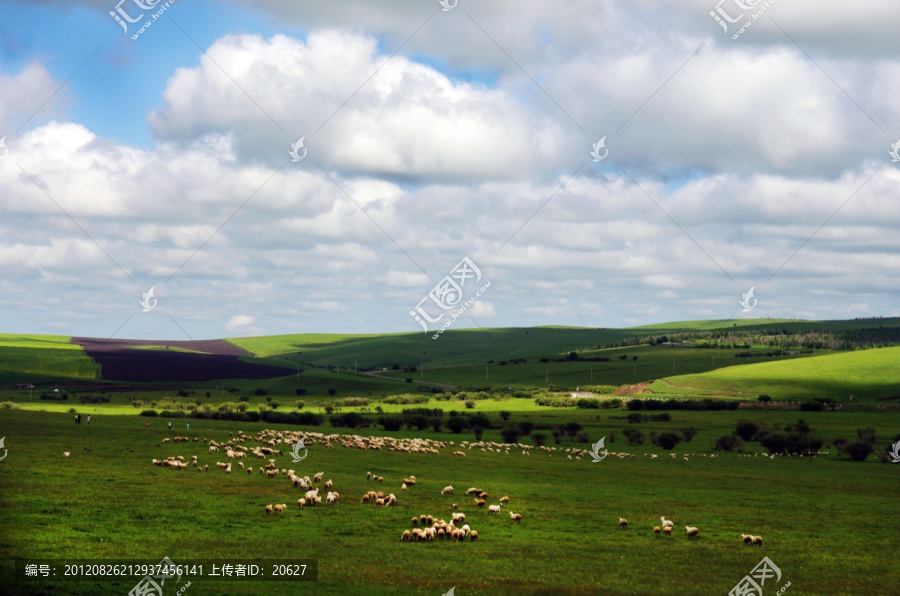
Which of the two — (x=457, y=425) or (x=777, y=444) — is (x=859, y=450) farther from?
(x=457, y=425)

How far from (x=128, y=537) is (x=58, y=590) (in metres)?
4.81

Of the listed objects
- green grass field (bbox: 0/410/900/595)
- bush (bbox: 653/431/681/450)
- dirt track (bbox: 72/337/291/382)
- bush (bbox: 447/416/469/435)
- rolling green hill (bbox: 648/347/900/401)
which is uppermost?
dirt track (bbox: 72/337/291/382)

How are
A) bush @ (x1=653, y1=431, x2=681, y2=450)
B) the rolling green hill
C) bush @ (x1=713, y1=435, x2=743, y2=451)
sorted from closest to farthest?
bush @ (x1=713, y1=435, x2=743, y2=451)
bush @ (x1=653, y1=431, x2=681, y2=450)
the rolling green hill

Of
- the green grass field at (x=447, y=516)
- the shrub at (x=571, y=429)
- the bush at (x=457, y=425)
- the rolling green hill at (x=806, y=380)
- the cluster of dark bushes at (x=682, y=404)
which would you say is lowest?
the green grass field at (x=447, y=516)

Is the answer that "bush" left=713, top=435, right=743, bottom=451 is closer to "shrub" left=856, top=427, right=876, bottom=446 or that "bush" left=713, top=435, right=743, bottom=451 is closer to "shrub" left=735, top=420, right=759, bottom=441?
"shrub" left=735, top=420, right=759, bottom=441

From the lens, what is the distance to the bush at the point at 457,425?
82.2 m

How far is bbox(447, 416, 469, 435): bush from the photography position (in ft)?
270

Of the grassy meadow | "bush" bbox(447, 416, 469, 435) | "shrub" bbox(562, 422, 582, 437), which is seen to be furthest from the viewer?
"bush" bbox(447, 416, 469, 435)

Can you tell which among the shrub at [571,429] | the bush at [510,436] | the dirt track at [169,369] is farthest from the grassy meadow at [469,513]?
the dirt track at [169,369]

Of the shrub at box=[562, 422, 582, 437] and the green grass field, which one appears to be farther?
the shrub at box=[562, 422, 582, 437]

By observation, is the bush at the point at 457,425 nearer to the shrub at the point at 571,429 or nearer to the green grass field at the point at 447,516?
the shrub at the point at 571,429

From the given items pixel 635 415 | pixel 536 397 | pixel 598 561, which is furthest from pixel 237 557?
pixel 536 397

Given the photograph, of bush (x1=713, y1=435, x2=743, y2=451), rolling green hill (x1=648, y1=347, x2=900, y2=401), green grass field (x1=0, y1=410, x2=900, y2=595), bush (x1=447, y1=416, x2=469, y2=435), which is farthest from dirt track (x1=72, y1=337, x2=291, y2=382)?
bush (x1=713, y1=435, x2=743, y2=451)

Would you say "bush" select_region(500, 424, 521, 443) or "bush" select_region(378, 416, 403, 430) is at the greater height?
"bush" select_region(378, 416, 403, 430)
